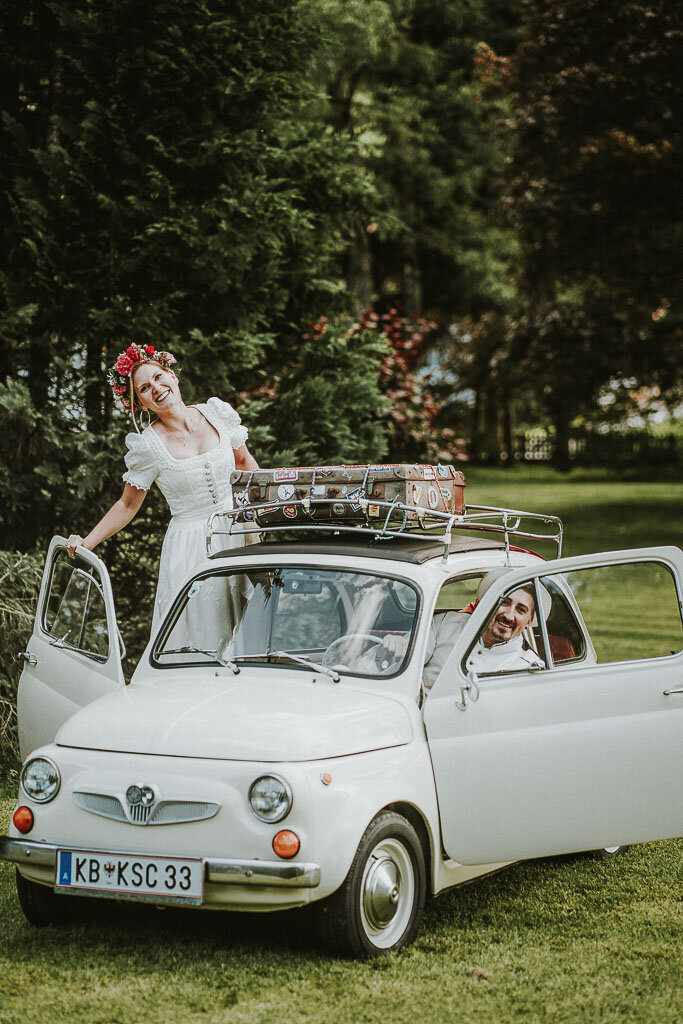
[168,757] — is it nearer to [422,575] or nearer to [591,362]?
[422,575]

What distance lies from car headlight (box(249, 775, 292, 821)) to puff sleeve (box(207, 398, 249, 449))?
9.53 ft

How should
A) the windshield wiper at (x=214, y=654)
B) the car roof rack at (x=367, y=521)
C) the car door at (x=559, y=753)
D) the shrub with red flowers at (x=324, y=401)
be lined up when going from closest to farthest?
the car door at (x=559, y=753), the windshield wiper at (x=214, y=654), the car roof rack at (x=367, y=521), the shrub with red flowers at (x=324, y=401)

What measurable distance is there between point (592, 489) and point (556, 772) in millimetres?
30321

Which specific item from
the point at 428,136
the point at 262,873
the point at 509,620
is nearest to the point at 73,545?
the point at 509,620

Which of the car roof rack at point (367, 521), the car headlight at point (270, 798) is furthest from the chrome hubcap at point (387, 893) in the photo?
the car roof rack at point (367, 521)

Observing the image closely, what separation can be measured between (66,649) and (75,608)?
228 mm

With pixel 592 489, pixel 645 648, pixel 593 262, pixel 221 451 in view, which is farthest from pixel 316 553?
pixel 592 489

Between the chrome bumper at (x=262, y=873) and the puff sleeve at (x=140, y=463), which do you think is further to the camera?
the puff sleeve at (x=140, y=463)

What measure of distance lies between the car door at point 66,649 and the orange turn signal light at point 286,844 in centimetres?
137

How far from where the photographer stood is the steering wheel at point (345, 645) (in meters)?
5.77

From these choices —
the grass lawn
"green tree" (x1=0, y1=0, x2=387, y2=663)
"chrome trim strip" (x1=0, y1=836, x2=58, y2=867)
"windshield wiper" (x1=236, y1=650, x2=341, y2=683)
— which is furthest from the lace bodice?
"green tree" (x1=0, y1=0, x2=387, y2=663)

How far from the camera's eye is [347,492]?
630 centimetres

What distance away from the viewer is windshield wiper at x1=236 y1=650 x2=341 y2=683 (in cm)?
559

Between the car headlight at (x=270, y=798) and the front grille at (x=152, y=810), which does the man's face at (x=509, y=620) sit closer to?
the car headlight at (x=270, y=798)
